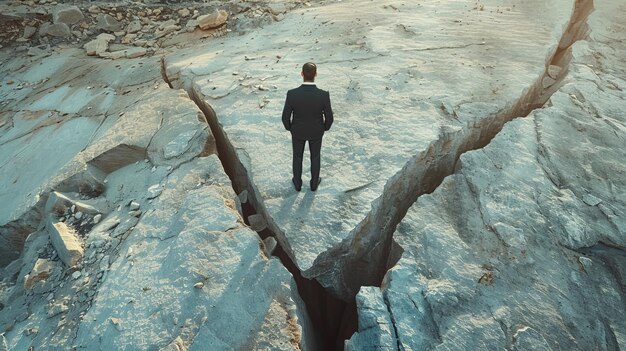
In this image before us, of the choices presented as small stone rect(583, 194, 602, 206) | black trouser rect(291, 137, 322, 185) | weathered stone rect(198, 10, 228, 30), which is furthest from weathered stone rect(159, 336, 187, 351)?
weathered stone rect(198, 10, 228, 30)

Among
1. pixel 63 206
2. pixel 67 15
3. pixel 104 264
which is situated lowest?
pixel 104 264

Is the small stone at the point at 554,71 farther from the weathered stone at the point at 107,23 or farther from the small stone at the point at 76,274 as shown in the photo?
the weathered stone at the point at 107,23

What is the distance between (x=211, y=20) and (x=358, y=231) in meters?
5.81

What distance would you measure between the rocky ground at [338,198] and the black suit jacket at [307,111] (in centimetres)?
60

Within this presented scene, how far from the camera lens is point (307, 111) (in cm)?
310

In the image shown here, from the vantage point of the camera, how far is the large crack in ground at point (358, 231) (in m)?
3.24

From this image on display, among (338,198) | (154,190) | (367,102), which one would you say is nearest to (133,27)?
(154,190)

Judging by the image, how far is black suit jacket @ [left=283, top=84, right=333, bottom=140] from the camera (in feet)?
10.00

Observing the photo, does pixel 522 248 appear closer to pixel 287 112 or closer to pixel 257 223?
pixel 287 112

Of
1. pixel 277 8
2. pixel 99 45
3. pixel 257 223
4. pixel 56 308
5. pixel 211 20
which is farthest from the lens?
pixel 277 8

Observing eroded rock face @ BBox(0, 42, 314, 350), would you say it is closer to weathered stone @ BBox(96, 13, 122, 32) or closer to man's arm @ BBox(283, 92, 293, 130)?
man's arm @ BBox(283, 92, 293, 130)

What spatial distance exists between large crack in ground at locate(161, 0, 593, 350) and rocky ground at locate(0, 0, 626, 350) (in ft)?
0.07

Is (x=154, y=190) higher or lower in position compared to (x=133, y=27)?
lower

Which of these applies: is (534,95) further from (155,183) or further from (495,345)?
(155,183)
